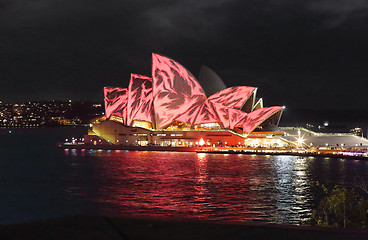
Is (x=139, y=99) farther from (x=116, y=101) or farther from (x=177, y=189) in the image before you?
(x=177, y=189)

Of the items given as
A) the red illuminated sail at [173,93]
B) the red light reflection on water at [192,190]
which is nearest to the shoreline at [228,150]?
the red illuminated sail at [173,93]

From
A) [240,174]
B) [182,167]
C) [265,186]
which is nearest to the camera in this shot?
[265,186]

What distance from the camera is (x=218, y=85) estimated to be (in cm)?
8731

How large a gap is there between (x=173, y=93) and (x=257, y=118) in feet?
52.2

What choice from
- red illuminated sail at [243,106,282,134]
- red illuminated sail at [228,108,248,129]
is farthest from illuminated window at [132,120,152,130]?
red illuminated sail at [243,106,282,134]

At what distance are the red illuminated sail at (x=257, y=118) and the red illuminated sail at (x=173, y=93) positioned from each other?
10.2m

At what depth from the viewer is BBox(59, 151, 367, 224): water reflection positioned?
2525cm

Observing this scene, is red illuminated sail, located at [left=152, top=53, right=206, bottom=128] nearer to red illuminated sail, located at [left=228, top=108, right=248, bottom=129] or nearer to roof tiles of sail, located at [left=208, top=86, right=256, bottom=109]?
roof tiles of sail, located at [left=208, top=86, right=256, bottom=109]

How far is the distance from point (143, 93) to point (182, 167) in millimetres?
34943

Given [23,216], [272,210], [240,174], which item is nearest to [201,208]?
[272,210]

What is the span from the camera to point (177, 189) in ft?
112

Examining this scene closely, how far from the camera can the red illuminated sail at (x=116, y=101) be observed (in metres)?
87.6

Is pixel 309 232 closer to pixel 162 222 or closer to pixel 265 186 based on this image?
pixel 162 222

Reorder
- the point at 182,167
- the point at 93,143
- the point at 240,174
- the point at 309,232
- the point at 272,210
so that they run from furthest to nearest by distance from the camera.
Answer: the point at 93,143, the point at 182,167, the point at 240,174, the point at 272,210, the point at 309,232
